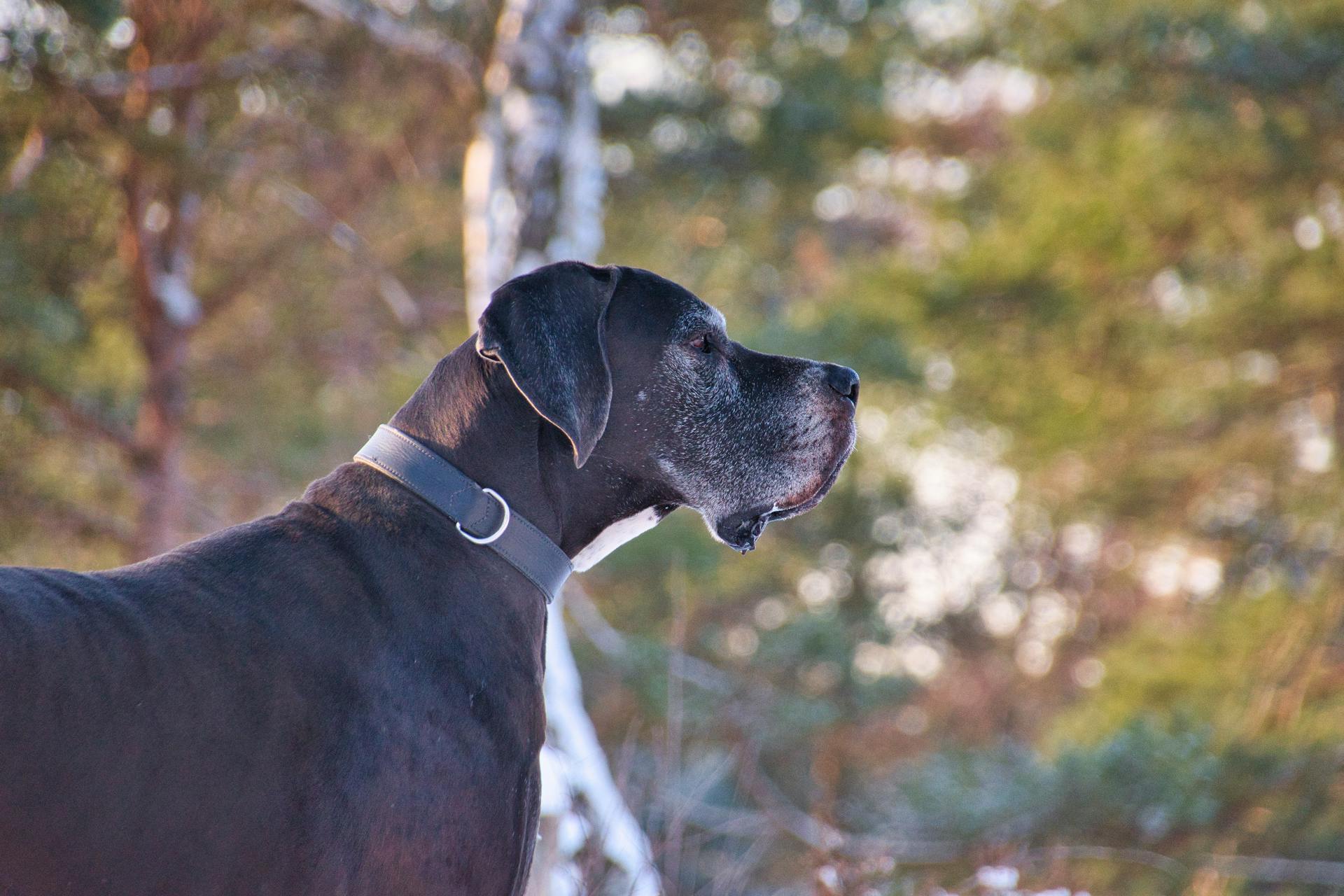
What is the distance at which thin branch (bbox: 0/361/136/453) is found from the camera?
8422 millimetres

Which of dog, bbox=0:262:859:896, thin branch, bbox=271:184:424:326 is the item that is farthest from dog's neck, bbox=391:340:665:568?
thin branch, bbox=271:184:424:326

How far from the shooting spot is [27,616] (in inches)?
91.1

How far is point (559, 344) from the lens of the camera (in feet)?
9.75

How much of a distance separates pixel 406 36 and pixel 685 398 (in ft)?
17.7

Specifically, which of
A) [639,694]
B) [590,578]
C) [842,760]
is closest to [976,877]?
[639,694]

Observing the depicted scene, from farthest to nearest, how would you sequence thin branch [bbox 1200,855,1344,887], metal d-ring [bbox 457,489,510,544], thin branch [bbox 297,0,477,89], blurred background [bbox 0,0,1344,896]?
thin branch [bbox 1200,855,1344,887], blurred background [bbox 0,0,1344,896], thin branch [bbox 297,0,477,89], metal d-ring [bbox 457,489,510,544]

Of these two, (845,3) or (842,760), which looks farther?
(842,760)

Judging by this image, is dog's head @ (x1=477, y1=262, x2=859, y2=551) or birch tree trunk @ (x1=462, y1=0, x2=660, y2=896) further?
birch tree trunk @ (x1=462, y1=0, x2=660, y2=896)

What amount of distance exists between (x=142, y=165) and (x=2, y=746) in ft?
24.5

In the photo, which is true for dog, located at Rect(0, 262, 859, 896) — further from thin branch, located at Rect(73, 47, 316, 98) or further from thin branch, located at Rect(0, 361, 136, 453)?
thin branch, located at Rect(0, 361, 136, 453)

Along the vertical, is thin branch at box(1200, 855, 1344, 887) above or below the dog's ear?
above

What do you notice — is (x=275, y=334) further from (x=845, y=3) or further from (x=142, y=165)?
(x=845, y=3)

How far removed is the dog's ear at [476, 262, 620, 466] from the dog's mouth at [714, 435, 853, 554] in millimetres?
487

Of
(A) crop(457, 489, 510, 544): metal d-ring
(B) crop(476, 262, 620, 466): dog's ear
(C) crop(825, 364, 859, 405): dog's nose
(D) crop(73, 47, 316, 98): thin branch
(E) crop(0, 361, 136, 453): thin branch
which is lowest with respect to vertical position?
(A) crop(457, 489, 510, 544): metal d-ring
